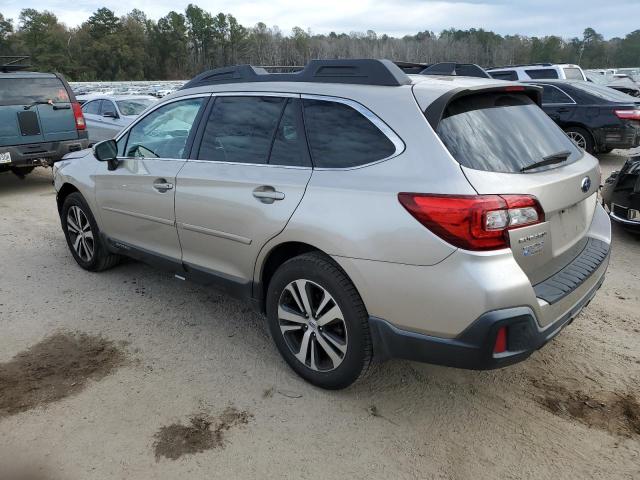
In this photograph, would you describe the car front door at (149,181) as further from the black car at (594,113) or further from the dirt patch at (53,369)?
the black car at (594,113)

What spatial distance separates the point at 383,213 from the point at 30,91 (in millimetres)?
8164

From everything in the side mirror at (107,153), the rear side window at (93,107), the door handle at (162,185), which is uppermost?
the side mirror at (107,153)

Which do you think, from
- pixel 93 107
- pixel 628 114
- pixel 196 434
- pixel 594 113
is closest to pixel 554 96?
pixel 594 113

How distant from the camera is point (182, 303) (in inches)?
171

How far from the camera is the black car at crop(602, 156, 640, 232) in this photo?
18.6ft

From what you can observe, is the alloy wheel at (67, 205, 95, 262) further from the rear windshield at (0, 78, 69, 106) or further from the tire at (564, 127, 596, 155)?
the tire at (564, 127, 596, 155)

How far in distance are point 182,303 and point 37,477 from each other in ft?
6.43

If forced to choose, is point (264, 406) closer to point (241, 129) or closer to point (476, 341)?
point (476, 341)

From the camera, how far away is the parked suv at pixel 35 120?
27.0ft

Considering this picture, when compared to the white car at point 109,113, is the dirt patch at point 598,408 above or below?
below

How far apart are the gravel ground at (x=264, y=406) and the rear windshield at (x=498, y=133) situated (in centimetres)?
133

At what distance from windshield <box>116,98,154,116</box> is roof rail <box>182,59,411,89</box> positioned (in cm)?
1008

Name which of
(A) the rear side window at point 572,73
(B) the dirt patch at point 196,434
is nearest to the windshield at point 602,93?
(A) the rear side window at point 572,73

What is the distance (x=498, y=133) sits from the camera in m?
2.73
